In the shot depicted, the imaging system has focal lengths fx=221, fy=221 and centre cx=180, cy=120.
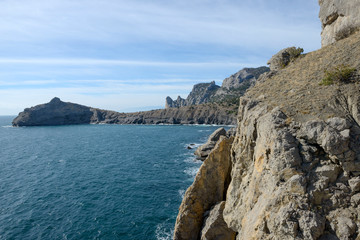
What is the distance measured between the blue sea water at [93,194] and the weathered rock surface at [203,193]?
813 cm

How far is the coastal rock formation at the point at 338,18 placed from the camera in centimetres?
2325

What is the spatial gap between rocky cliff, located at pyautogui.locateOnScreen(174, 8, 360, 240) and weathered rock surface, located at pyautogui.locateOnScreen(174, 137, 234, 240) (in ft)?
0.28

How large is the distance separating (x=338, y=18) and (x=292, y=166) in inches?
907

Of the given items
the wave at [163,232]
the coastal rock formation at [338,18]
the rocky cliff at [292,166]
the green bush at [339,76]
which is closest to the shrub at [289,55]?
the coastal rock formation at [338,18]

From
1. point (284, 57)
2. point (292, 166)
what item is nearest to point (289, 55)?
point (284, 57)

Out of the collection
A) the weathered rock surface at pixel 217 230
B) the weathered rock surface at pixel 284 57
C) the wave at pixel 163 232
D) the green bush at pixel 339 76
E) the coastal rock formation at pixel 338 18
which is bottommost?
the wave at pixel 163 232

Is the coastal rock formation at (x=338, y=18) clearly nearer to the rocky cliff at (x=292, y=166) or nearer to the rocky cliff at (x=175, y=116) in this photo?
the rocky cliff at (x=292, y=166)

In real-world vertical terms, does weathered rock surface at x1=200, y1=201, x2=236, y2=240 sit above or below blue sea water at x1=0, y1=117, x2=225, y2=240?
above

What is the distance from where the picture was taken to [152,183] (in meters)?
44.9

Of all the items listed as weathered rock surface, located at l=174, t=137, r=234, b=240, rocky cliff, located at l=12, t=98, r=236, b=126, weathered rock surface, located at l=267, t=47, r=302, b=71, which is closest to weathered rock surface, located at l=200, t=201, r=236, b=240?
weathered rock surface, located at l=174, t=137, r=234, b=240

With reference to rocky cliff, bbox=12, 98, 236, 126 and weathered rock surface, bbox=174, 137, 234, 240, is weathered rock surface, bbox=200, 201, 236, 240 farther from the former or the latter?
rocky cliff, bbox=12, 98, 236, 126

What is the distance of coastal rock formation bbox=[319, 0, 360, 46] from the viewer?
2325 centimetres

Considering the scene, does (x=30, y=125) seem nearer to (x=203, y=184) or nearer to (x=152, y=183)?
(x=152, y=183)

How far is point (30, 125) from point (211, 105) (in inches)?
6167
